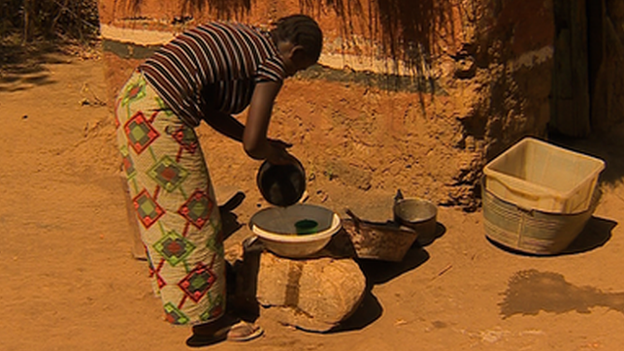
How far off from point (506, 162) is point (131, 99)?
2.50 m

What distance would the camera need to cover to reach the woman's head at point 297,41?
12.3 ft

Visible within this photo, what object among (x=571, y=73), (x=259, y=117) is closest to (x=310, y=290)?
(x=259, y=117)

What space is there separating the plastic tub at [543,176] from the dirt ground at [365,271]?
0.35 meters

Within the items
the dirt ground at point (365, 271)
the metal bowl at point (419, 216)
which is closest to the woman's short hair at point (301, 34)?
the dirt ground at point (365, 271)

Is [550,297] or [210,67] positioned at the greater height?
[210,67]

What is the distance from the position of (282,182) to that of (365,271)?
1.00 meters

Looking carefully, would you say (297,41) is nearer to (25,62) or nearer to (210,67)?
(210,67)

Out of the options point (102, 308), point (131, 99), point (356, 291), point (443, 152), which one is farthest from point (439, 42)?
point (102, 308)

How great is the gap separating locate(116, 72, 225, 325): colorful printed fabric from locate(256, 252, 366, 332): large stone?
30cm

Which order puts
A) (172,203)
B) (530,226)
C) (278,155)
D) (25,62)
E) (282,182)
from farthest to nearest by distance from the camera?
1. (25,62)
2. (530,226)
3. (282,182)
4. (278,155)
5. (172,203)

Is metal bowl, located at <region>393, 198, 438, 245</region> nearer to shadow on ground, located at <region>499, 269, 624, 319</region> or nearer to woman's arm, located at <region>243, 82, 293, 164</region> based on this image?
shadow on ground, located at <region>499, 269, 624, 319</region>

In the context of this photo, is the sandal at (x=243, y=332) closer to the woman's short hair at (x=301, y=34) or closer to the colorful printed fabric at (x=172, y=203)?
the colorful printed fabric at (x=172, y=203)

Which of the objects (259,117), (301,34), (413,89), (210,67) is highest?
(301,34)

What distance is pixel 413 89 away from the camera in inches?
206
